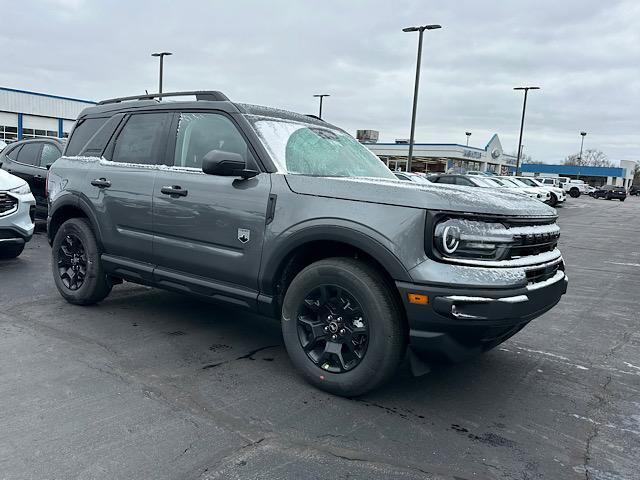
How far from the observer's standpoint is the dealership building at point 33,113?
4356 centimetres

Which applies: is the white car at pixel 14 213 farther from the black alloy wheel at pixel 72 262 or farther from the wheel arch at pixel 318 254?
the wheel arch at pixel 318 254

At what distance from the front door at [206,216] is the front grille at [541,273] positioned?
1782 millimetres

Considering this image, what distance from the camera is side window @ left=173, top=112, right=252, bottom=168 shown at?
4.17 meters

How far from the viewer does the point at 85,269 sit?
5184 mm

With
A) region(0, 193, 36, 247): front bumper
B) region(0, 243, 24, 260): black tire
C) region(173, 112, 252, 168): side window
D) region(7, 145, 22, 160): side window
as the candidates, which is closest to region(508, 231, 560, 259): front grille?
region(173, 112, 252, 168): side window

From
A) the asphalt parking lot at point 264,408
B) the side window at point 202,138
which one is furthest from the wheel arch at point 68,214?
the side window at point 202,138

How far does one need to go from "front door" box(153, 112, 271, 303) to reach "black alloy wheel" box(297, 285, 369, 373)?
0.49 m

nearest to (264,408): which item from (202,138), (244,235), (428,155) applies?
(244,235)

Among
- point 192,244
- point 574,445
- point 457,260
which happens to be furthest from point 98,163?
point 574,445

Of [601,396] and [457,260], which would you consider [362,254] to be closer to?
[457,260]

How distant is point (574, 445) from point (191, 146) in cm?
347

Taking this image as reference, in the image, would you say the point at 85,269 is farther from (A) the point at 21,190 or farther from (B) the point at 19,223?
(A) the point at 21,190

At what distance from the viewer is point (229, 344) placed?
444 cm

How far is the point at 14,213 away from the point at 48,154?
3.27 metres
